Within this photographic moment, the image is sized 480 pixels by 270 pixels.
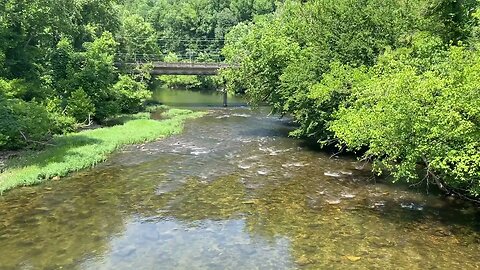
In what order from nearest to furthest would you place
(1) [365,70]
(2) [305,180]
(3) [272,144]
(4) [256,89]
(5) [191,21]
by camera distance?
(2) [305,180]
(1) [365,70]
(3) [272,144]
(4) [256,89]
(5) [191,21]

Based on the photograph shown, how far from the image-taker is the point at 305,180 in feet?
95.9

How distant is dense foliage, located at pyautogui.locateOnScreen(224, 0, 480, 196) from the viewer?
1997 centimetres

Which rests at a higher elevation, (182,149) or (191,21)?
(191,21)

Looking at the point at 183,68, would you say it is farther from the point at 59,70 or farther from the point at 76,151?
the point at 76,151

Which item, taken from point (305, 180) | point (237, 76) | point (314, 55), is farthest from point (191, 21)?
point (305, 180)

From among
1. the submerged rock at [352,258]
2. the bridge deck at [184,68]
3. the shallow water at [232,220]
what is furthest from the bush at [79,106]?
the submerged rock at [352,258]

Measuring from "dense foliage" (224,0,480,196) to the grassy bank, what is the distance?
33.6 feet

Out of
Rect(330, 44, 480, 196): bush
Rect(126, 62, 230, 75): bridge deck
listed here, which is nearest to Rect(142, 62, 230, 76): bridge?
Rect(126, 62, 230, 75): bridge deck

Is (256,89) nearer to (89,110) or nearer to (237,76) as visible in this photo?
(237,76)

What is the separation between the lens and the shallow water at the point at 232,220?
18594 millimetres

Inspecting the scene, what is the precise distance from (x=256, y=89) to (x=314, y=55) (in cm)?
804

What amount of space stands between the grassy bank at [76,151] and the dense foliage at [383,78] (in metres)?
10.2

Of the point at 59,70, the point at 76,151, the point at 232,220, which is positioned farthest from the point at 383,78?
the point at 59,70

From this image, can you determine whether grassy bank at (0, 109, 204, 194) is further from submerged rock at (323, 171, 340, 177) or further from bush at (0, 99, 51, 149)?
submerged rock at (323, 171, 340, 177)
